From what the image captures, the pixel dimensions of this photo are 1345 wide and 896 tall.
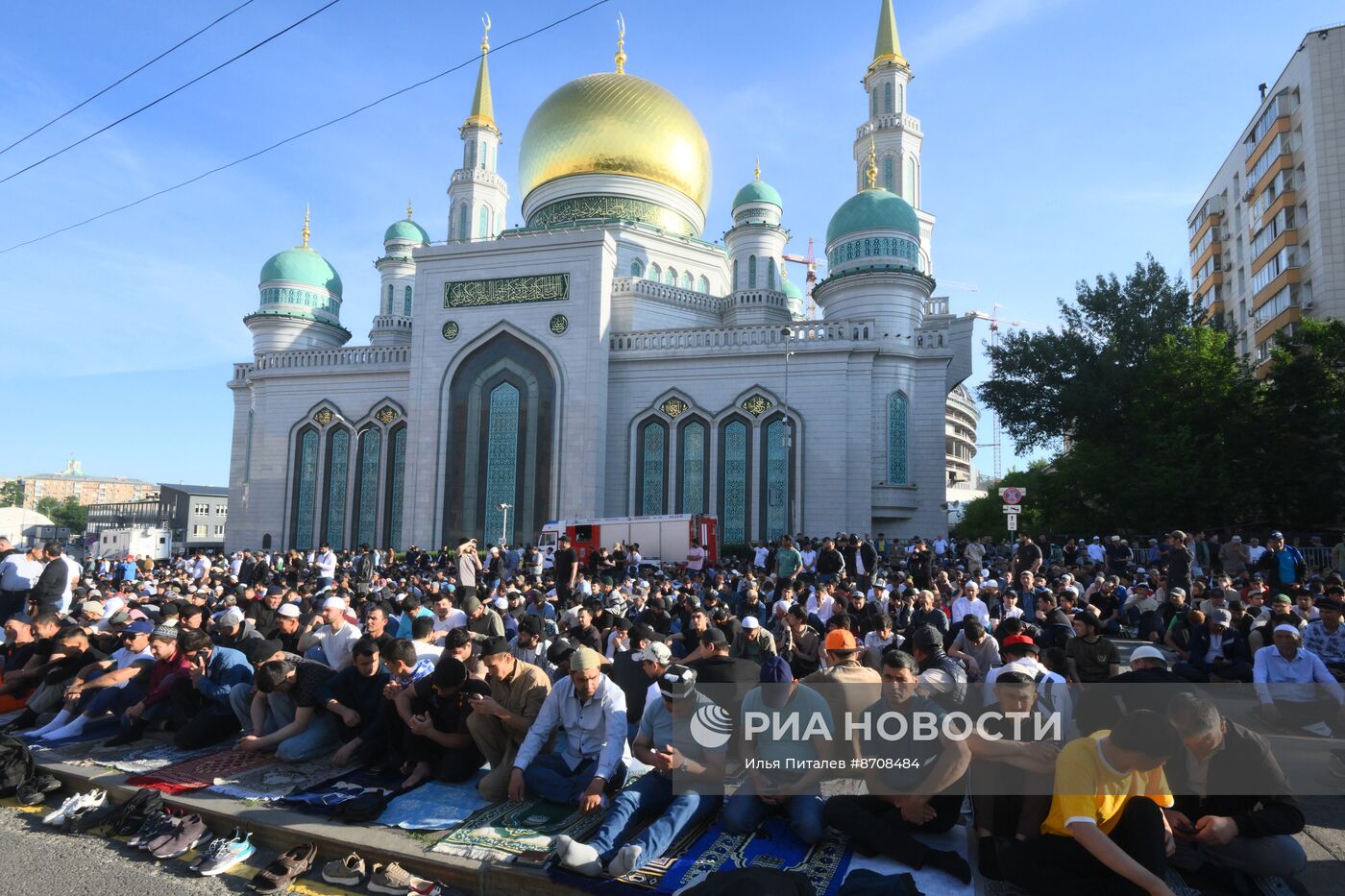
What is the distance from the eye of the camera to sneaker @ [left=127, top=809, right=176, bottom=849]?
4.68 m

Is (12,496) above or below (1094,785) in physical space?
above

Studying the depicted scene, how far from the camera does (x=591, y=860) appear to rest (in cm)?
402

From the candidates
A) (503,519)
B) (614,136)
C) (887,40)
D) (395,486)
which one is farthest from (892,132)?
(395,486)

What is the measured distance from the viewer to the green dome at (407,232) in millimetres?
32938

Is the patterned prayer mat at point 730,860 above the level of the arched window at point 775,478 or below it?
below

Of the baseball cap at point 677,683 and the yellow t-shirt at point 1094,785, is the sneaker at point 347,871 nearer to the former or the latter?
the baseball cap at point 677,683

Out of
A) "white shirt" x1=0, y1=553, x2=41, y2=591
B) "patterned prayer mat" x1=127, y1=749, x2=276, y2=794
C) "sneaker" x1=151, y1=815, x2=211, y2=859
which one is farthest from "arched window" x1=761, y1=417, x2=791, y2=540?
"sneaker" x1=151, y1=815, x2=211, y2=859

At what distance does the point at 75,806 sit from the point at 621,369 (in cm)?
2113

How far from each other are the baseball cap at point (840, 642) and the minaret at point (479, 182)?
1102 inches

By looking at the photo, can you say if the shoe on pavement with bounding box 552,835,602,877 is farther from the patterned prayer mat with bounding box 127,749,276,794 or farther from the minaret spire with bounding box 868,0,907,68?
the minaret spire with bounding box 868,0,907,68

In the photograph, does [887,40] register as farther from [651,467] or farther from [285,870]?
[285,870]

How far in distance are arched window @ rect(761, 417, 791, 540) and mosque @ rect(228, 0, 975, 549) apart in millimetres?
59

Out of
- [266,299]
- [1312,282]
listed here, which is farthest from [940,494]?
[266,299]

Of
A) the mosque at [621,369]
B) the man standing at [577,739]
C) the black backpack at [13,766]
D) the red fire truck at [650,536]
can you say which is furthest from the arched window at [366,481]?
the man standing at [577,739]
